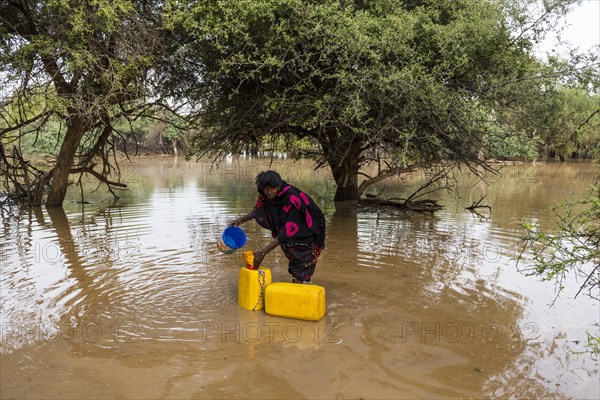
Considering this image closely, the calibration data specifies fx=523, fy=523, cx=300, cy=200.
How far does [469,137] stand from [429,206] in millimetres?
3124

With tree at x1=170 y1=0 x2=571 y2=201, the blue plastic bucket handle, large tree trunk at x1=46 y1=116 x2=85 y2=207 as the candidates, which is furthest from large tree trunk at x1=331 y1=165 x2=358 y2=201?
the blue plastic bucket handle

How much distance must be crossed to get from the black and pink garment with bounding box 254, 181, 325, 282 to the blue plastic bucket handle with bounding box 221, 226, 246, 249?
0.28m

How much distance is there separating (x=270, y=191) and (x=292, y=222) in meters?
0.40

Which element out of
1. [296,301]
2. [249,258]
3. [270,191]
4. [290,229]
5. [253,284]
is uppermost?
[270,191]

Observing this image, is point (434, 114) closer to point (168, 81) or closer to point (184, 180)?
point (168, 81)

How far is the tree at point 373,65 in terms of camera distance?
8.73 m

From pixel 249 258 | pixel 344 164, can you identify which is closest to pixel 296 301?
pixel 249 258

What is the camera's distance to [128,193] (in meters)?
16.7

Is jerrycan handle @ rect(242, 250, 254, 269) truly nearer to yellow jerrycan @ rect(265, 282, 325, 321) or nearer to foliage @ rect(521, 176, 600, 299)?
yellow jerrycan @ rect(265, 282, 325, 321)

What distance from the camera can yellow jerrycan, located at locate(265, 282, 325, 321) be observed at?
16.5ft

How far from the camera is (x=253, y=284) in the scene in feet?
17.4

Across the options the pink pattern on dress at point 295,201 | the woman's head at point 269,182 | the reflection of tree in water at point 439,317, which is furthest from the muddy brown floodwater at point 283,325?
the woman's head at point 269,182

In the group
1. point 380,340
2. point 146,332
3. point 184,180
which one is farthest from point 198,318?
point 184,180

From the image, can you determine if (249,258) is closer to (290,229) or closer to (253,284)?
(253,284)
